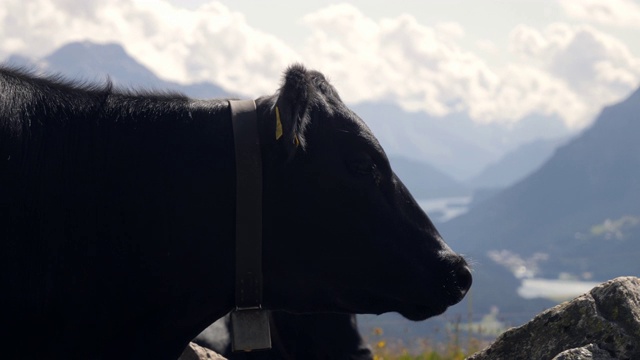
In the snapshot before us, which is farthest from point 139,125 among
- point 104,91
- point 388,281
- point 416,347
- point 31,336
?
point 416,347

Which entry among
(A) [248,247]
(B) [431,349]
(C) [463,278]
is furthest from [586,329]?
(B) [431,349]

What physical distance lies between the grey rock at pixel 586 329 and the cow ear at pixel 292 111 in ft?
6.42

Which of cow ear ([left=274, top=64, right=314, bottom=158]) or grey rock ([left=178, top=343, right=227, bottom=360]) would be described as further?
grey rock ([left=178, top=343, right=227, bottom=360])

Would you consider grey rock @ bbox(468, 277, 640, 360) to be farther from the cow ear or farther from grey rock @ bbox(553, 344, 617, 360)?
the cow ear

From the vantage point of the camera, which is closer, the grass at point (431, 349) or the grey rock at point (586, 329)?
the grey rock at point (586, 329)

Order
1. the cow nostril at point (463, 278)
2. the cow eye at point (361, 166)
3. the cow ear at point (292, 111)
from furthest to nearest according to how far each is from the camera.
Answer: the cow nostril at point (463, 278) < the cow eye at point (361, 166) < the cow ear at point (292, 111)

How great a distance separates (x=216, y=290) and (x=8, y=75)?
4.73 ft

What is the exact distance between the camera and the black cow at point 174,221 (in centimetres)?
428

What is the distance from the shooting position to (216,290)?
453cm

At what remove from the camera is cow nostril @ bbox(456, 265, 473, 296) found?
4.85 meters

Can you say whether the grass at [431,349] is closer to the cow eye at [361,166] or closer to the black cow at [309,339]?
the black cow at [309,339]

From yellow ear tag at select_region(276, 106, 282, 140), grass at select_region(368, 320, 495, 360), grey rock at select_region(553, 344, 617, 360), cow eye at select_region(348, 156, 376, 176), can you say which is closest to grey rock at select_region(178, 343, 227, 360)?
cow eye at select_region(348, 156, 376, 176)

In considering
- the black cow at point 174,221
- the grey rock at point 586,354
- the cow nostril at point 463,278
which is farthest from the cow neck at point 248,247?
the grey rock at point 586,354

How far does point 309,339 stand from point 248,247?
3310mm
